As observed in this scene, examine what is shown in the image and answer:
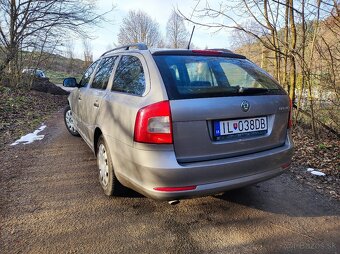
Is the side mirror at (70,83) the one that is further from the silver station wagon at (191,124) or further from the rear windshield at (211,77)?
the rear windshield at (211,77)

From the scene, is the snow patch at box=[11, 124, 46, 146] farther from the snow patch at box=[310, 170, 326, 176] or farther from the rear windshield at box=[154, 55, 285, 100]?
the snow patch at box=[310, 170, 326, 176]

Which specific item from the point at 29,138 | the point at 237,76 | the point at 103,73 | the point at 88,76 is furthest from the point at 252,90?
the point at 29,138

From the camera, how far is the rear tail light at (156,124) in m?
2.27

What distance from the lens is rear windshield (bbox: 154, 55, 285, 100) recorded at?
2.44 meters

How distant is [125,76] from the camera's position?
3.04 m

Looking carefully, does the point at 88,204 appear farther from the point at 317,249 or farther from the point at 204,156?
the point at 317,249

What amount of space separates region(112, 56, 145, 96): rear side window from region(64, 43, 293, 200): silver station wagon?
1 centimetres

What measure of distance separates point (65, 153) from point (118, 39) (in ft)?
124

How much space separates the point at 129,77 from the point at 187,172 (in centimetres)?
123

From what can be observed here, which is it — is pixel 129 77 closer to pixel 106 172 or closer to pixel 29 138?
pixel 106 172

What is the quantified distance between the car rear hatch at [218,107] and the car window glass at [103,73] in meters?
1.07

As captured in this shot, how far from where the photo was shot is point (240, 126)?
2.52 metres

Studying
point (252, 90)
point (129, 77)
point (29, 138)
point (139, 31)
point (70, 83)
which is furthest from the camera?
point (139, 31)

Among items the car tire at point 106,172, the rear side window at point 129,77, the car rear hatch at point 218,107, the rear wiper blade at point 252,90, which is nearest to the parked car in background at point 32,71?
the car tire at point 106,172
